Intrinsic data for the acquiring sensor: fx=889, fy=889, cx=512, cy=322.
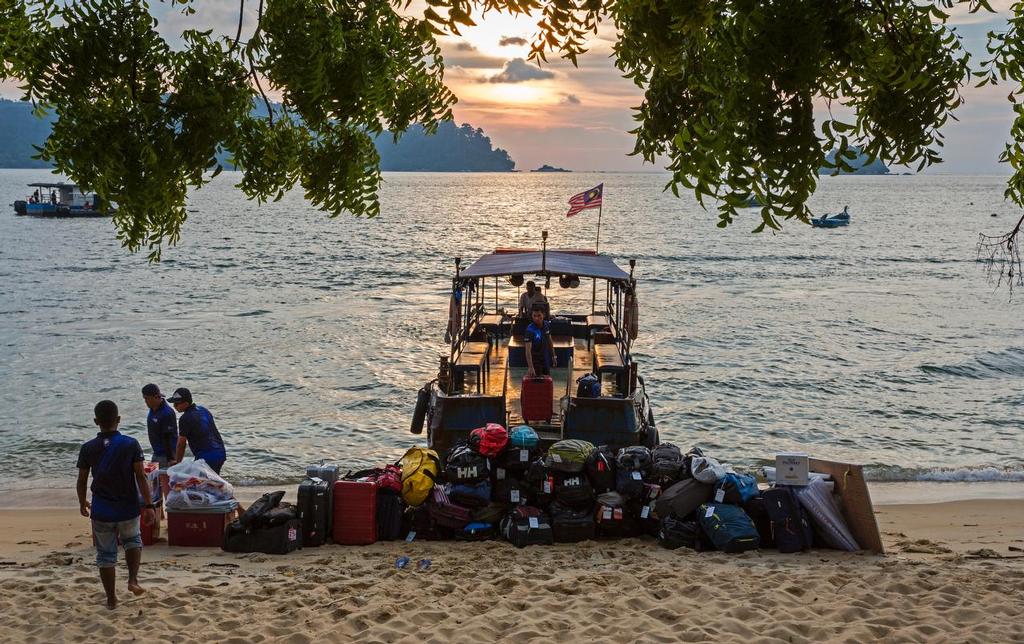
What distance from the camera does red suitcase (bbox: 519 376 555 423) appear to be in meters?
13.7

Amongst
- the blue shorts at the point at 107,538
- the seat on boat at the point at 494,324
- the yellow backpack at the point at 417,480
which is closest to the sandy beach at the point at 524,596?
the blue shorts at the point at 107,538

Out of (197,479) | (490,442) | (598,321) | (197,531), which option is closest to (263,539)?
(197,531)

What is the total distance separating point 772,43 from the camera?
12.6 feet

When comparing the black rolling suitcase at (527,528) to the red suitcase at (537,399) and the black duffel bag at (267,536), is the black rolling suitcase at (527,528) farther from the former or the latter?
the red suitcase at (537,399)

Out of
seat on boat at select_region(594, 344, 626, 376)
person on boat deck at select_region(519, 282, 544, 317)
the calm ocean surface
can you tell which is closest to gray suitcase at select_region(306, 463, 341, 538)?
seat on boat at select_region(594, 344, 626, 376)

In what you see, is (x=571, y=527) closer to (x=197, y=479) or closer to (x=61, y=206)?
(x=197, y=479)

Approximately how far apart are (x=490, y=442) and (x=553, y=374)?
527 cm

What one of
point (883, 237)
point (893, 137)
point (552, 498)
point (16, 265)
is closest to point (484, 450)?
point (552, 498)

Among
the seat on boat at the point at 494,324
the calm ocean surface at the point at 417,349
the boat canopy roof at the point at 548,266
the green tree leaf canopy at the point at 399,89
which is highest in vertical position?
the green tree leaf canopy at the point at 399,89

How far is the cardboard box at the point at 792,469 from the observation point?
417 inches

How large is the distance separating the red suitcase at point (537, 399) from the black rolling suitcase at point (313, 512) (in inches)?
149

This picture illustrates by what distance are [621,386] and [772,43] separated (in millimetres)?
11240

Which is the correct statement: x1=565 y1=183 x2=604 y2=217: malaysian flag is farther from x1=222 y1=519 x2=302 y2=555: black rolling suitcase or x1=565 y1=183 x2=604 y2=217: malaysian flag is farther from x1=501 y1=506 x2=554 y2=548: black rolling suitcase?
x1=222 y1=519 x2=302 y2=555: black rolling suitcase

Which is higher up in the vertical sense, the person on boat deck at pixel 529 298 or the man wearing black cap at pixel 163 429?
the person on boat deck at pixel 529 298
